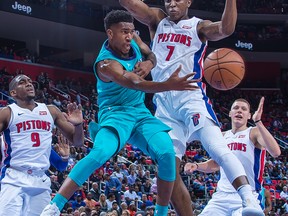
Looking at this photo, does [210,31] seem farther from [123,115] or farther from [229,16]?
[123,115]

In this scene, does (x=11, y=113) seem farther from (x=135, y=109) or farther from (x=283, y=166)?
(x=283, y=166)

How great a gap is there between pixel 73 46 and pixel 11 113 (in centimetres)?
2234

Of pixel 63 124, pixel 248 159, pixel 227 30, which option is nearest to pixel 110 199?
pixel 248 159

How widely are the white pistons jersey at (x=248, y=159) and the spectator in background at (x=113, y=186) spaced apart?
6663 mm

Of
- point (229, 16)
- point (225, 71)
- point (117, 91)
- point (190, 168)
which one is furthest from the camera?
point (190, 168)

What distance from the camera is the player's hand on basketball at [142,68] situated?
16.5 ft

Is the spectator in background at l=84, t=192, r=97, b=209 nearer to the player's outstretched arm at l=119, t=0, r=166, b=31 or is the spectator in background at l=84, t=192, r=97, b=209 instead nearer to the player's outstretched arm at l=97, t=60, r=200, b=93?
the player's outstretched arm at l=119, t=0, r=166, b=31

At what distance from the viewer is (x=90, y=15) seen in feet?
83.7

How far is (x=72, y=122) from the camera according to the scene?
5.91m

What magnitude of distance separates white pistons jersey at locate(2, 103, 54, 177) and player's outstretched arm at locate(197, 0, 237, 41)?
1952 millimetres

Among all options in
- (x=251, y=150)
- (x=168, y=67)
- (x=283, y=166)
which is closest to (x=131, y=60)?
(x=168, y=67)

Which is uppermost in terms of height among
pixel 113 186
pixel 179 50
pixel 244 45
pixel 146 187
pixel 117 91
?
pixel 244 45

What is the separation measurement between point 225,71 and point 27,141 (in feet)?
7.41

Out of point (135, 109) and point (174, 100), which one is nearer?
point (135, 109)
